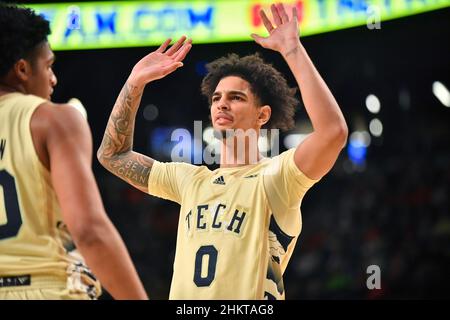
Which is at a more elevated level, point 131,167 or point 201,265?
point 131,167

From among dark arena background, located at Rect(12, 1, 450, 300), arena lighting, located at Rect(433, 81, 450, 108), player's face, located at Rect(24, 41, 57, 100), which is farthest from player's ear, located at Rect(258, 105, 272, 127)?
arena lighting, located at Rect(433, 81, 450, 108)

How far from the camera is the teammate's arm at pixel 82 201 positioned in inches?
96.4

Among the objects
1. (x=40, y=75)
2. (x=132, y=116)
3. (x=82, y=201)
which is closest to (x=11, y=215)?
(x=82, y=201)

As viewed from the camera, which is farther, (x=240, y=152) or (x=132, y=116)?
(x=132, y=116)

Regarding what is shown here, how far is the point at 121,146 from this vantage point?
3.85 metres

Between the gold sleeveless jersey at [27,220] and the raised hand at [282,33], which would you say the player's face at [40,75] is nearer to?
the gold sleeveless jersey at [27,220]

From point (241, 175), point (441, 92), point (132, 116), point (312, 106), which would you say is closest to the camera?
point (312, 106)

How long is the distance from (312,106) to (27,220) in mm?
1255

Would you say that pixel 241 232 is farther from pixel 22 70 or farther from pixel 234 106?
pixel 22 70

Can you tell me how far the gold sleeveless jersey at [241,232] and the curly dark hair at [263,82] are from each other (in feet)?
1.38

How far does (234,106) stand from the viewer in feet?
12.1

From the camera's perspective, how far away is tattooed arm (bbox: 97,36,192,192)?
3.69 m

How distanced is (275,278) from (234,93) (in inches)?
36.7

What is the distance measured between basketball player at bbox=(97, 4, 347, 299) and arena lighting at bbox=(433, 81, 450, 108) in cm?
851
